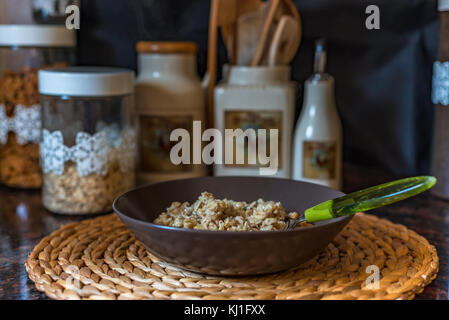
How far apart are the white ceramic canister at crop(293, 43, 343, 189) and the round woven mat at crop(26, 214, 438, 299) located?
18 centimetres

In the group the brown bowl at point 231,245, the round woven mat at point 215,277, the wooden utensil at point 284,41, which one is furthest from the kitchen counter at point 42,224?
the wooden utensil at point 284,41

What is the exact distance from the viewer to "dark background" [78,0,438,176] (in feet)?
3.35

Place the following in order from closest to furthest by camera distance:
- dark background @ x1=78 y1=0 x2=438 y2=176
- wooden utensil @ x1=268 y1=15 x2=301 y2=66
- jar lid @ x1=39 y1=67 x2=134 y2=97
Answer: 1. jar lid @ x1=39 y1=67 x2=134 y2=97
2. wooden utensil @ x1=268 y1=15 x2=301 y2=66
3. dark background @ x1=78 y1=0 x2=438 y2=176

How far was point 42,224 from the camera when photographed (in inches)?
31.5

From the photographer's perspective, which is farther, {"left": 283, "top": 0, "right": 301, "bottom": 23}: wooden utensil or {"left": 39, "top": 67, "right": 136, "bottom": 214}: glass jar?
{"left": 283, "top": 0, "right": 301, "bottom": 23}: wooden utensil

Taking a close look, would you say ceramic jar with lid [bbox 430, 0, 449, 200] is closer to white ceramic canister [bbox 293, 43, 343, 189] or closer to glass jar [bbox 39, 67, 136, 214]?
white ceramic canister [bbox 293, 43, 343, 189]

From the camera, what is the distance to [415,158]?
1.06 metres

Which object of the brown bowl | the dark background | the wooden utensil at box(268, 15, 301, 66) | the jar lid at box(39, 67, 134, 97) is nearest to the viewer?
the brown bowl

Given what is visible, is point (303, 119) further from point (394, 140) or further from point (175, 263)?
point (175, 263)

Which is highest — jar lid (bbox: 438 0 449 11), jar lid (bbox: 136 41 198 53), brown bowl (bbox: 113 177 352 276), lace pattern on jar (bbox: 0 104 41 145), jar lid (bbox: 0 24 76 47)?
jar lid (bbox: 438 0 449 11)

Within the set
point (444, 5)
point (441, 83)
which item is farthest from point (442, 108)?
point (444, 5)

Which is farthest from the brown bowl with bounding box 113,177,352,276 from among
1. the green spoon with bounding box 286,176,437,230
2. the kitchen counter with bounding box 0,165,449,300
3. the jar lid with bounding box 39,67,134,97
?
the jar lid with bounding box 39,67,134,97
